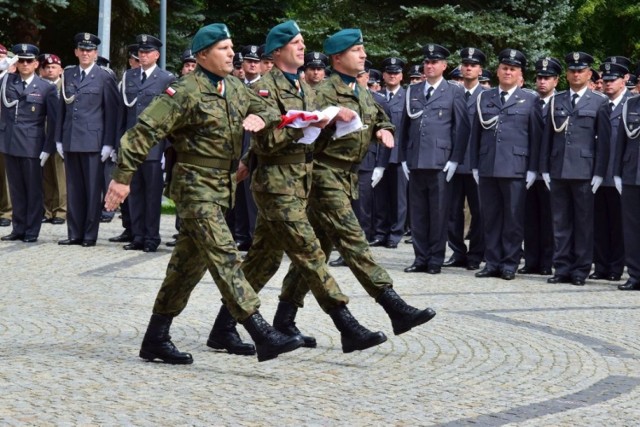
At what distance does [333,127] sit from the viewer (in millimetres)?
8680

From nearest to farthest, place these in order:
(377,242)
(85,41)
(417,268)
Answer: (417,268)
(85,41)
(377,242)

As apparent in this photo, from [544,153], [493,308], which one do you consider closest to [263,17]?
[544,153]

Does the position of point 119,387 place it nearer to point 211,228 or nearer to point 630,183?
point 211,228

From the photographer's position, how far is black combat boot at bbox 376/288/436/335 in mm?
8492

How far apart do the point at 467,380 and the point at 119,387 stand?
1.86 meters

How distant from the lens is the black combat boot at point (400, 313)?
849 centimetres

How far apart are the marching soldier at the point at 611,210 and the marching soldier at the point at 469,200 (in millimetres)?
1250

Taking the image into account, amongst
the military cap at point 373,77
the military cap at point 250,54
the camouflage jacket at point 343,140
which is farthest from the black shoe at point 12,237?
the camouflage jacket at point 343,140

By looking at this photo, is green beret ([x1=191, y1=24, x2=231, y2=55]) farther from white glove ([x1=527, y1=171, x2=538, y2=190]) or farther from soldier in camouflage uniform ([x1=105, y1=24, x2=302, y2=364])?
white glove ([x1=527, y1=171, x2=538, y2=190])

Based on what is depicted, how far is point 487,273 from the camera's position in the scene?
1378 cm

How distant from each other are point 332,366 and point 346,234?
0.89 metres

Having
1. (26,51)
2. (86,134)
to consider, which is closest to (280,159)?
(86,134)

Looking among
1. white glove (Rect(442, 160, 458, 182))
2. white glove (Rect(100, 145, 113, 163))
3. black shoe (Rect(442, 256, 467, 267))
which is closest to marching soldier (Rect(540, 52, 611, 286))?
white glove (Rect(442, 160, 458, 182))

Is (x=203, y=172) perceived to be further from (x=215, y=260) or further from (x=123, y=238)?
(x=123, y=238)
